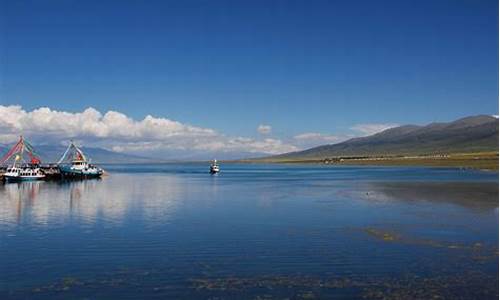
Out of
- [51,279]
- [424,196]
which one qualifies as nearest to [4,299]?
[51,279]

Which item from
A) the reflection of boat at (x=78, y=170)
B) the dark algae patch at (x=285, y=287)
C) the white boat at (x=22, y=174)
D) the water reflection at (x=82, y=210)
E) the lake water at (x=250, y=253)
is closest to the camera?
the dark algae patch at (x=285, y=287)

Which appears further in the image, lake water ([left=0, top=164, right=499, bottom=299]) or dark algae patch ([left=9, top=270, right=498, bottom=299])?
lake water ([left=0, top=164, right=499, bottom=299])

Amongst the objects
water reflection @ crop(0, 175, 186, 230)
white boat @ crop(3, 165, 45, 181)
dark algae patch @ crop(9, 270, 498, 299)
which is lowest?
dark algae patch @ crop(9, 270, 498, 299)

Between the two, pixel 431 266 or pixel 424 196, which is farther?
pixel 424 196

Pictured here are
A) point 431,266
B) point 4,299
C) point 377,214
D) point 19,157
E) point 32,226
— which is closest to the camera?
point 4,299

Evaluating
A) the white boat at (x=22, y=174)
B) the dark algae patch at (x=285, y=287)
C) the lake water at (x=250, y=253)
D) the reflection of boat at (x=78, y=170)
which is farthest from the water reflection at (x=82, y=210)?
the reflection of boat at (x=78, y=170)

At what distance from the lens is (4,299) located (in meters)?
20.2

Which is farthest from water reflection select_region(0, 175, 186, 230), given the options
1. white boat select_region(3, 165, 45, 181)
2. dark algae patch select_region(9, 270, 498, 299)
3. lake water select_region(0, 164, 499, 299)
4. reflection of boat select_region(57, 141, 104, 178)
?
reflection of boat select_region(57, 141, 104, 178)

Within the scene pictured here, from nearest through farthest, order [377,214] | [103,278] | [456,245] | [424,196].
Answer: [103,278] → [456,245] → [377,214] → [424,196]

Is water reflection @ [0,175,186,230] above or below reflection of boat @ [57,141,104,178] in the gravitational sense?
below

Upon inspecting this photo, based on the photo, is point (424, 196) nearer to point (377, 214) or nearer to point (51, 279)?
point (377, 214)

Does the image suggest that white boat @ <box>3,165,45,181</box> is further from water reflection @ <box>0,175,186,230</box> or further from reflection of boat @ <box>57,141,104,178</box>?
water reflection @ <box>0,175,186,230</box>

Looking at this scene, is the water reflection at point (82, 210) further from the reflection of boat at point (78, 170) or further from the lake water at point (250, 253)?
the reflection of boat at point (78, 170)

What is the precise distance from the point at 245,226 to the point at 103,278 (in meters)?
17.3
